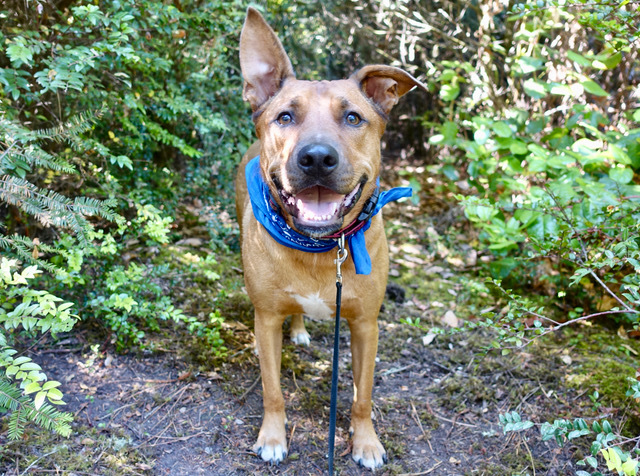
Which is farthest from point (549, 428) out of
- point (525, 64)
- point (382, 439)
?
point (525, 64)

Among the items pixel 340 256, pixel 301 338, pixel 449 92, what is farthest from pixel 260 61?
pixel 449 92

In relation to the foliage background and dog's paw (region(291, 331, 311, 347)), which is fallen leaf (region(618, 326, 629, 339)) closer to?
the foliage background

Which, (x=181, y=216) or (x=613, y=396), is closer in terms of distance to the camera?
(x=613, y=396)

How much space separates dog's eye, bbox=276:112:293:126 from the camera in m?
2.84

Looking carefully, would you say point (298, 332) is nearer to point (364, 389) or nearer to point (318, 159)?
point (364, 389)

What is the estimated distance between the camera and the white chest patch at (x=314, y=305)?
3.01 m

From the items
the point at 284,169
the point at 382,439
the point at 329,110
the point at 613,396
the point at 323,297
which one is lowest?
the point at 382,439

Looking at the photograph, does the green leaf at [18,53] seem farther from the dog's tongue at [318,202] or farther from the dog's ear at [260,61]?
the dog's tongue at [318,202]

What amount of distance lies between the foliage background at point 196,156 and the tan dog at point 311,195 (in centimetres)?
68

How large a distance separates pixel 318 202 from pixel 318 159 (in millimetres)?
278

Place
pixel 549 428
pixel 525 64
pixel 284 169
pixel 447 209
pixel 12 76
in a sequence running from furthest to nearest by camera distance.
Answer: pixel 447 209 → pixel 525 64 → pixel 12 76 → pixel 284 169 → pixel 549 428

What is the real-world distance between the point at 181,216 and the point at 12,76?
2.79 m

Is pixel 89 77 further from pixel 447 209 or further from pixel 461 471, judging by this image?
pixel 447 209

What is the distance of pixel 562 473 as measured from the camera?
2926 millimetres
